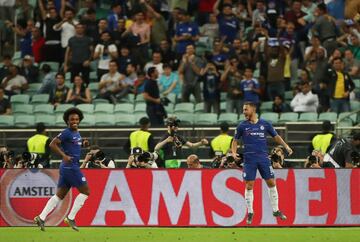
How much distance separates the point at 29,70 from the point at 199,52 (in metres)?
4.30

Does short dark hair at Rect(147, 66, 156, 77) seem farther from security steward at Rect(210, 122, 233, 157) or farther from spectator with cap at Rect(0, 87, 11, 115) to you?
spectator with cap at Rect(0, 87, 11, 115)

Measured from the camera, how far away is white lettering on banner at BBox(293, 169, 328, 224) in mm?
21875

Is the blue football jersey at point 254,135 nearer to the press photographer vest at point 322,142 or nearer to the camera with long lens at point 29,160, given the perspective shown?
the press photographer vest at point 322,142

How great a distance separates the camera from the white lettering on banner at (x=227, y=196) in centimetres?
2203

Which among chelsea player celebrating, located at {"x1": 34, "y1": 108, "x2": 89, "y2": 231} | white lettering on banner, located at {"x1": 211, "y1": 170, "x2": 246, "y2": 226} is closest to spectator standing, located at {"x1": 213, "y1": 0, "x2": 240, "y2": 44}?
white lettering on banner, located at {"x1": 211, "y1": 170, "x2": 246, "y2": 226}

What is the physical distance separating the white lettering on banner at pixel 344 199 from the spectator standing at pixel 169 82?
7.64 metres

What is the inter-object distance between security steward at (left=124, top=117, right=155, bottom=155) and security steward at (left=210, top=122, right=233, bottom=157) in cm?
125

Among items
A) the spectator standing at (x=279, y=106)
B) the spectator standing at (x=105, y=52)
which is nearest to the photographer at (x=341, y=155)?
the spectator standing at (x=279, y=106)

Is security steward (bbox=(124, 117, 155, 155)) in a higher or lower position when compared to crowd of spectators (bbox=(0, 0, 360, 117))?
lower

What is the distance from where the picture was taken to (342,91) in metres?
26.8

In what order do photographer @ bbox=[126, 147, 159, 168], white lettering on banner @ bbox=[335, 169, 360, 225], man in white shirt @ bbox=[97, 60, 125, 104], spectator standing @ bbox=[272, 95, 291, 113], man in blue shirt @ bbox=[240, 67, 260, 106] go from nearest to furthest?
white lettering on banner @ bbox=[335, 169, 360, 225] → photographer @ bbox=[126, 147, 159, 168] → spectator standing @ bbox=[272, 95, 291, 113] → man in blue shirt @ bbox=[240, 67, 260, 106] → man in white shirt @ bbox=[97, 60, 125, 104]
